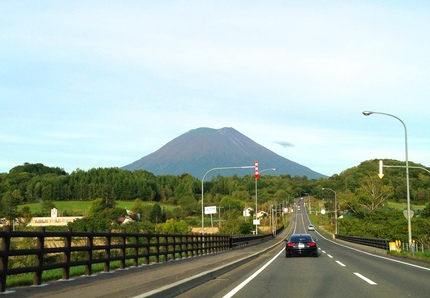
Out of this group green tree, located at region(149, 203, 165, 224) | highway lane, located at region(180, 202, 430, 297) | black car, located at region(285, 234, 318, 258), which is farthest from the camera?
green tree, located at region(149, 203, 165, 224)

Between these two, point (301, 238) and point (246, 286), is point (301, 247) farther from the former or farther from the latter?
point (246, 286)

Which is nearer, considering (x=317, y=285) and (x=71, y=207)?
(x=317, y=285)

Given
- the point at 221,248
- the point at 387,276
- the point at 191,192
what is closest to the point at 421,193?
the point at 191,192

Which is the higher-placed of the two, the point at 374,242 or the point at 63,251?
the point at 63,251

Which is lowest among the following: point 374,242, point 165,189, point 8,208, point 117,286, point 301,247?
point 374,242

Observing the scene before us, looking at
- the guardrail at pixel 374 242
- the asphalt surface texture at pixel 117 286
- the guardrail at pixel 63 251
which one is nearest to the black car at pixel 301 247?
the guardrail at pixel 63 251

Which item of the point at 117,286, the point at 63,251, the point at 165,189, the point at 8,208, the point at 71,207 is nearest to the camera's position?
the point at 117,286

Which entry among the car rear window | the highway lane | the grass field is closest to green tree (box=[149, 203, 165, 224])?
the grass field

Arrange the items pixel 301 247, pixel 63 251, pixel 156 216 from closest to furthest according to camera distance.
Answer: pixel 63 251 → pixel 301 247 → pixel 156 216

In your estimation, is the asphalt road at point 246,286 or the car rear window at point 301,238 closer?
the asphalt road at point 246,286

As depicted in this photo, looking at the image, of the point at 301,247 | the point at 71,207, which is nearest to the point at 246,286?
the point at 301,247

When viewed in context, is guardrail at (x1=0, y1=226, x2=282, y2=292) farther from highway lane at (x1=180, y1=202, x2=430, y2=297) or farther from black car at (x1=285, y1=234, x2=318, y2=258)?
black car at (x1=285, y1=234, x2=318, y2=258)

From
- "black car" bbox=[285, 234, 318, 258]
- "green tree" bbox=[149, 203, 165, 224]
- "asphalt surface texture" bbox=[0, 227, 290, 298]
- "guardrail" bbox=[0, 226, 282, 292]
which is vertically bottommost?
"green tree" bbox=[149, 203, 165, 224]

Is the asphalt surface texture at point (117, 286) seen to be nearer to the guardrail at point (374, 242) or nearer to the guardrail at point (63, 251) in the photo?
the guardrail at point (63, 251)
